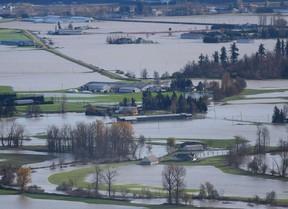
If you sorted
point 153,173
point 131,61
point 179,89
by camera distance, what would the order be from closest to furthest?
1. point 153,173
2. point 179,89
3. point 131,61

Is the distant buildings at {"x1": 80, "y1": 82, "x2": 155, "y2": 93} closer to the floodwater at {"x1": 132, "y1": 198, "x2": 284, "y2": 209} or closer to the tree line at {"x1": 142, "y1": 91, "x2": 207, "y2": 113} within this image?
the tree line at {"x1": 142, "y1": 91, "x2": 207, "y2": 113}

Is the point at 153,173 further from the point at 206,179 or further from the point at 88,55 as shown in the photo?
the point at 88,55

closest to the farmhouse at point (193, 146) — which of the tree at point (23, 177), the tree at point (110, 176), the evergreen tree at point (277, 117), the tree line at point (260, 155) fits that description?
the tree line at point (260, 155)

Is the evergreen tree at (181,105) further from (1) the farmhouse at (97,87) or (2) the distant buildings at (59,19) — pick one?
(2) the distant buildings at (59,19)

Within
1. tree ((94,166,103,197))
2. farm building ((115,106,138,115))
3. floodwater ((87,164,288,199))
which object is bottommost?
floodwater ((87,164,288,199))

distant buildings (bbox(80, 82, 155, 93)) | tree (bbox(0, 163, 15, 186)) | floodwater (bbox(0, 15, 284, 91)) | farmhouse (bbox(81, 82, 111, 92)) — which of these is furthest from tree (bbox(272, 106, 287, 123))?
floodwater (bbox(0, 15, 284, 91))

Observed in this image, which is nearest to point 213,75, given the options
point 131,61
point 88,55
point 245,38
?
point 131,61

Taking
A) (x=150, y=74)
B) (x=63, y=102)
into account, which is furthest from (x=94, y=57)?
(x=63, y=102)
